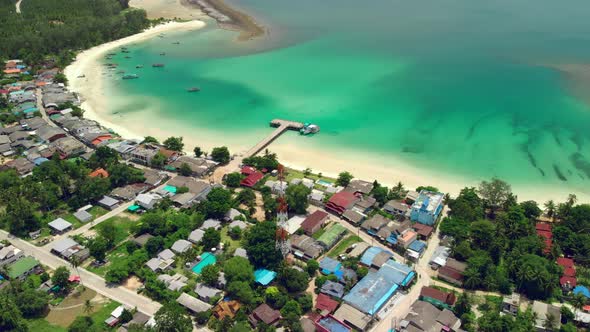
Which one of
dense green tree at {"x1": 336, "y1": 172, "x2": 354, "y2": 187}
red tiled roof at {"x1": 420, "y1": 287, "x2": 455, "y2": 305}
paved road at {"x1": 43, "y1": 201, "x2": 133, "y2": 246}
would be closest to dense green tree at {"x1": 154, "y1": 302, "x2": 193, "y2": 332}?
paved road at {"x1": 43, "y1": 201, "x2": 133, "y2": 246}

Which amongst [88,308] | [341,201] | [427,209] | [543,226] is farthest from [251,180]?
[543,226]

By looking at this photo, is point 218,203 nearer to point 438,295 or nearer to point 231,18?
point 438,295

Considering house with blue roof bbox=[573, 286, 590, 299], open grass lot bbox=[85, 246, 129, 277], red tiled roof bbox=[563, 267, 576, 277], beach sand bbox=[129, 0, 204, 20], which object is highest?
beach sand bbox=[129, 0, 204, 20]

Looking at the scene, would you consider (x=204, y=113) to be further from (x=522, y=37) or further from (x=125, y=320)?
(x=522, y=37)

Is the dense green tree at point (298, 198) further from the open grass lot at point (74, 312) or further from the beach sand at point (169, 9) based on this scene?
the beach sand at point (169, 9)

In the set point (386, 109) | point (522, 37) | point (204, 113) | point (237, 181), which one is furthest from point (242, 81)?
point (522, 37)

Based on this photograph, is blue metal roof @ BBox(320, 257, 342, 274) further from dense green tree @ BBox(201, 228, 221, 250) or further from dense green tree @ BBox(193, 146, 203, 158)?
dense green tree @ BBox(193, 146, 203, 158)
